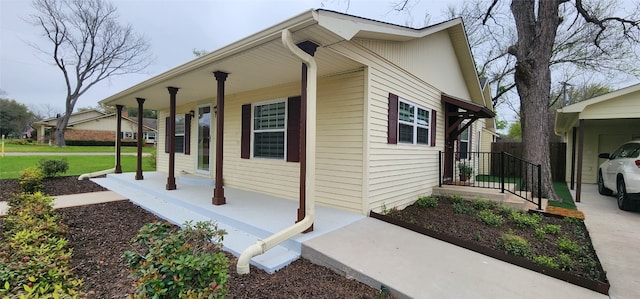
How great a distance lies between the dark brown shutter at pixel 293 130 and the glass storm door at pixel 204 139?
3.06 metres

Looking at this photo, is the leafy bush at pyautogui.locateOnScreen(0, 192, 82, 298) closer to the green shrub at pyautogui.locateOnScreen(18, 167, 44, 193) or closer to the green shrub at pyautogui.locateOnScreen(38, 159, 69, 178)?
the green shrub at pyautogui.locateOnScreen(18, 167, 44, 193)

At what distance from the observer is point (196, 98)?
7555 millimetres

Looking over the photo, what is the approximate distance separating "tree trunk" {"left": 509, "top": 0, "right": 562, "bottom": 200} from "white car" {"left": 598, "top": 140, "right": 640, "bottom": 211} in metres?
1.13

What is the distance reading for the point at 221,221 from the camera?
425 centimetres

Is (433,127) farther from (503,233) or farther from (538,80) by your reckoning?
(503,233)

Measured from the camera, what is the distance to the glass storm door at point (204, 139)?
7.43m

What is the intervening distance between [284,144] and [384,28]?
8.74ft

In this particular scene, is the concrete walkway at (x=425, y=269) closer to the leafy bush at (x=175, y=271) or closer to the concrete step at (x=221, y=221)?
the concrete step at (x=221, y=221)

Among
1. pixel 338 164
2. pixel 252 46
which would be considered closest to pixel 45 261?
pixel 252 46

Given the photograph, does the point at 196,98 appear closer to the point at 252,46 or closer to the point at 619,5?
the point at 252,46

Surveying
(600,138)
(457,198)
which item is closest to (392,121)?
(457,198)

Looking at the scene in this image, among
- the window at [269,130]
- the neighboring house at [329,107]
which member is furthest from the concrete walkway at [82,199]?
the window at [269,130]

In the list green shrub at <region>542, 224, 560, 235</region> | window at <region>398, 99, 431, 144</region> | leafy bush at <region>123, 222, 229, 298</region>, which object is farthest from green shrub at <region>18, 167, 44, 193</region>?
green shrub at <region>542, 224, 560, 235</region>

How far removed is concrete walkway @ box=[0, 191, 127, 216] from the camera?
527 cm
